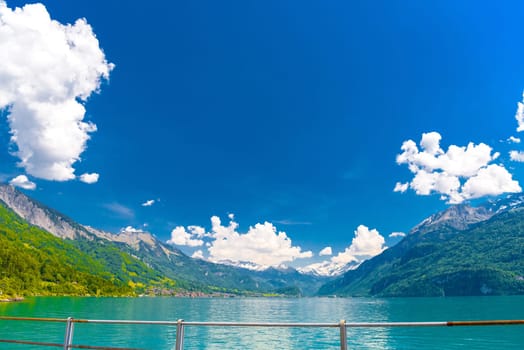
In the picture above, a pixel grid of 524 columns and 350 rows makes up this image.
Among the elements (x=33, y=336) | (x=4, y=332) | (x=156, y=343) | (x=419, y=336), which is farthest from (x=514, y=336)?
(x=4, y=332)

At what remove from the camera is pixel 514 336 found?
6259 centimetres

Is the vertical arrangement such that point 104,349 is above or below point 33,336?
above

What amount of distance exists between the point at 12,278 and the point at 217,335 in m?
177

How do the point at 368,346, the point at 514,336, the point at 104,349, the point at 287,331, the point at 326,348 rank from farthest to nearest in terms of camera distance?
the point at 287,331
the point at 514,336
the point at 368,346
the point at 326,348
the point at 104,349

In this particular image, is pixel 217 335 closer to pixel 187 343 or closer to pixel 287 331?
pixel 187 343

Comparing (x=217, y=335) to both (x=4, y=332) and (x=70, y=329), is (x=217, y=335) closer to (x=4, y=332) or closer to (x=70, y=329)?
(x=4, y=332)

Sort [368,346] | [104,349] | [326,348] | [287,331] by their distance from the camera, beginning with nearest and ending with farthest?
[104,349]
[326,348]
[368,346]
[287,331]

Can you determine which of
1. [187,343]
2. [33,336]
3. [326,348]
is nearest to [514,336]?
[326,348]

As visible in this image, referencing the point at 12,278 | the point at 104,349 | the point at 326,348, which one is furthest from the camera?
the point at 12,278

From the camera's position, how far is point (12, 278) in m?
194

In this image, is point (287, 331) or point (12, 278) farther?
point (12, 278)

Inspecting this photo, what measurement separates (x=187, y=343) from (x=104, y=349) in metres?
53.1

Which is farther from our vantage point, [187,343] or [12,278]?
[12,278]

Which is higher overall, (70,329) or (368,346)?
(70,329)
